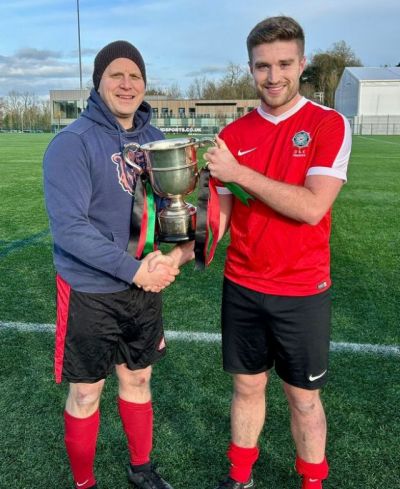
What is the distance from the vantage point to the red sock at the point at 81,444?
7.54 ft

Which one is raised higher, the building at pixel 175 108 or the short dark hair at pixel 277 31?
the building at pixel 175 108

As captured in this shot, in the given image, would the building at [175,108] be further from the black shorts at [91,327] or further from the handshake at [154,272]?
the handshake at [154,272]

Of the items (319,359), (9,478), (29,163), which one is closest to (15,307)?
(9,478)

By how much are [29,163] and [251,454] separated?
18954 mm

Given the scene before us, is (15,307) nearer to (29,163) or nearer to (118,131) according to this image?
(118,131)

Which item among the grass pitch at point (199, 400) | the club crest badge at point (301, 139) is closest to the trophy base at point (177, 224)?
the club crest badge at point (301, 139)

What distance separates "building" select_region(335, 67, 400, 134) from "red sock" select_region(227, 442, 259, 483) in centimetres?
5339

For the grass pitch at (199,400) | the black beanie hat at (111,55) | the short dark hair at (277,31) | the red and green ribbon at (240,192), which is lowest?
the grass pitch at (199,400)

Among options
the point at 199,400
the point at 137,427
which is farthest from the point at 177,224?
the point at 199,400

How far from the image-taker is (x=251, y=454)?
2.46 m

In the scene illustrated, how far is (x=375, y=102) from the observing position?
54.1m

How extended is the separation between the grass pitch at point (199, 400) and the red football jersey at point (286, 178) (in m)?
1.05

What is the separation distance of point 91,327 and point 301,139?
1.20m

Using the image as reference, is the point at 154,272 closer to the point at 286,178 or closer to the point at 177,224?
the point at 177,224
